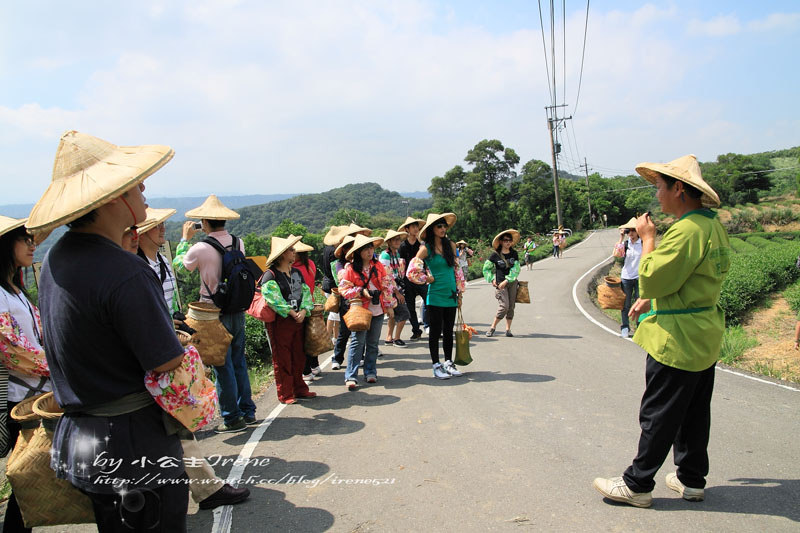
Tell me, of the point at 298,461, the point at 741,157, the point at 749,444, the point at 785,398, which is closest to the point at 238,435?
the point at 298,461

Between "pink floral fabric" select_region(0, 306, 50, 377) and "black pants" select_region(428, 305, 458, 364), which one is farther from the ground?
"pink floral fabric" select_region(0, 306, 50, 377)

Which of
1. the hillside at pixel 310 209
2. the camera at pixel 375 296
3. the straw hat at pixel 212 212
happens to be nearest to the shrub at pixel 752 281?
the camera at pixel 375 296

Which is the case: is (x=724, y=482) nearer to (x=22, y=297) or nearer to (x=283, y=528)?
(x=283, y=528)

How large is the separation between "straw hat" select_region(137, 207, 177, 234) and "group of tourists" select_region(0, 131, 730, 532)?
0.13 ft

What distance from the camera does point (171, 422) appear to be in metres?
2.21

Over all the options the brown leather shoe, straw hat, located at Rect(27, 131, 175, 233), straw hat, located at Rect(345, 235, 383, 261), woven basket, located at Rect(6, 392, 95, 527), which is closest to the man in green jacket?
the brown leather shoe

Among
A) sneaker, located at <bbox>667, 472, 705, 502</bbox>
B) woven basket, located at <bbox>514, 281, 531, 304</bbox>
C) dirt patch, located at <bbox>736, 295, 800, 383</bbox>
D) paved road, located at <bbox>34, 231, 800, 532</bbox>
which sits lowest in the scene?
dirt patch, located at <bbox>736, 295, 800, 383</bbox>

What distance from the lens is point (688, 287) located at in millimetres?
3232

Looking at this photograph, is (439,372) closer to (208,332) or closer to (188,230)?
(208,332)

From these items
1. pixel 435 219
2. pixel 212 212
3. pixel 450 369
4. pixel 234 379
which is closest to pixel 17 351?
pixel 234 379

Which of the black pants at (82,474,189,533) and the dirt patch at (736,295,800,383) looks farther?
the dirt patch at (736,295,800,383)

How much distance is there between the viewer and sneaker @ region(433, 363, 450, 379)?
22.0 feet

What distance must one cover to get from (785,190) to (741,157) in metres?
12.4

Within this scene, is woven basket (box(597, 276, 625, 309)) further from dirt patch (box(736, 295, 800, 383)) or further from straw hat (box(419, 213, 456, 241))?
straw hat (box(419, 213, 456, 241))
